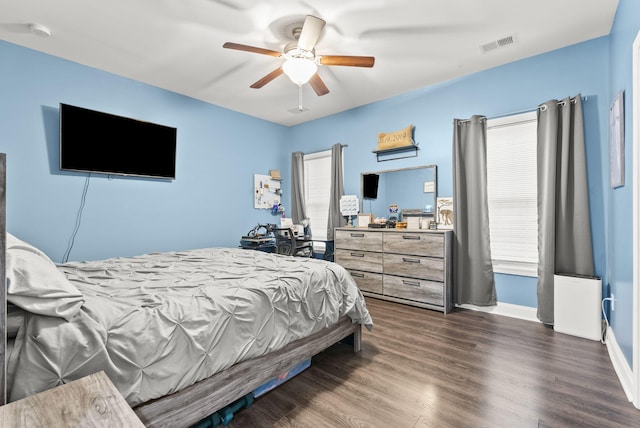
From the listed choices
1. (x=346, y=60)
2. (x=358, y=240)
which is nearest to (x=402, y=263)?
(x=358, y=240)

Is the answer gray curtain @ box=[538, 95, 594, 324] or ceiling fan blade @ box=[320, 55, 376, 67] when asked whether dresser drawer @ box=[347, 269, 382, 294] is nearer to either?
gray curtain @ box=[538, 95, 594, 324]

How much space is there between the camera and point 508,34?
280 cm

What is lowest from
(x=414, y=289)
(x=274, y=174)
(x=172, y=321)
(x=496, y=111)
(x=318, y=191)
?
(x=414, y=289)

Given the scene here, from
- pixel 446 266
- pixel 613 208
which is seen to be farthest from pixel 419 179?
pixel 613 208

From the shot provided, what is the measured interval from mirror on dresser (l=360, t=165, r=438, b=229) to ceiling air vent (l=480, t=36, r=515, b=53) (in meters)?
1.34

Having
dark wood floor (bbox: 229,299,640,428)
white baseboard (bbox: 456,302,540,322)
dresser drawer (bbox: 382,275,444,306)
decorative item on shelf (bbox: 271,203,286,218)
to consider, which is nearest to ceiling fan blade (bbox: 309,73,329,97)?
dresser drawer (bbox: 382,275,444,306)

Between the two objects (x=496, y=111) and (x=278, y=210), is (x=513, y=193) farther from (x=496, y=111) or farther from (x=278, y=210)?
(x=278, y=210)

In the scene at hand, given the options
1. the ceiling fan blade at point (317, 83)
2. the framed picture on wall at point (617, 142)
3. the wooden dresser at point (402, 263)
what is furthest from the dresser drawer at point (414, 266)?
the ceiling fan blade at point (317, 83)

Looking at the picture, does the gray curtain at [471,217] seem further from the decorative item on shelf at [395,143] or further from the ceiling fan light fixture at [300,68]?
the ceiling fan light fixture at [300,68]

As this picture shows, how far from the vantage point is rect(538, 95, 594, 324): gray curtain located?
2.83 metres

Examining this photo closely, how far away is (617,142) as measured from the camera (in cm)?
226

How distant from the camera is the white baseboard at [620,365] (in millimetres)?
1842

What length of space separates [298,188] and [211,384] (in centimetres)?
404

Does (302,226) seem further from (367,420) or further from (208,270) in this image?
(367,420)
